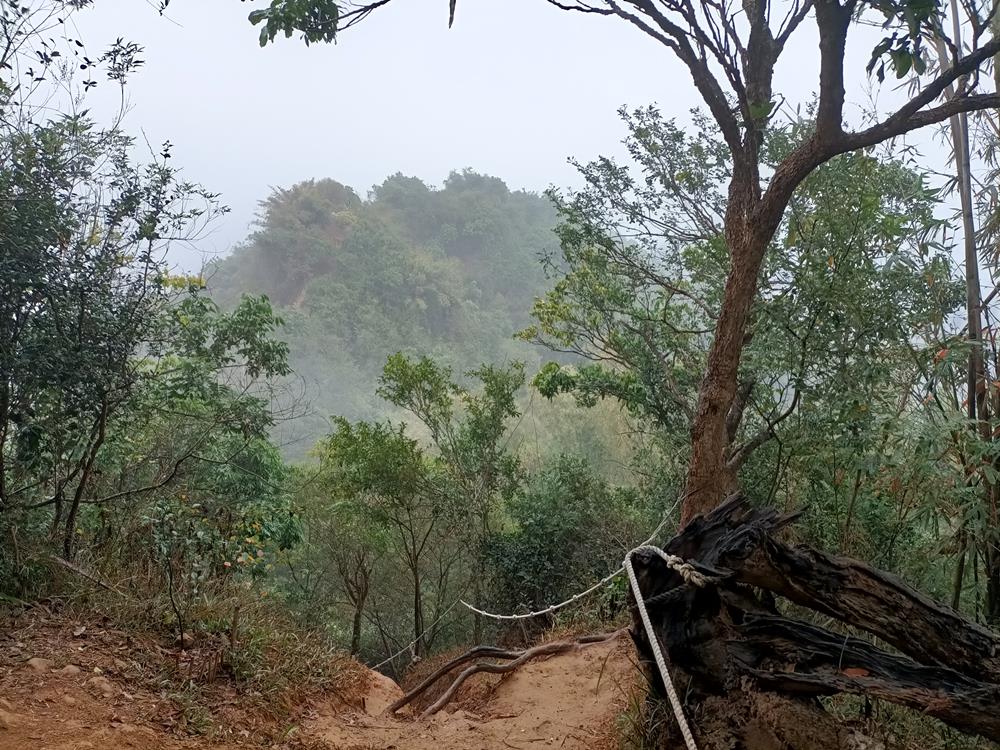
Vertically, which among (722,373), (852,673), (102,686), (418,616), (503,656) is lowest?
(418,616)

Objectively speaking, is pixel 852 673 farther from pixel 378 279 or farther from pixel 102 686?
pixel 378 279

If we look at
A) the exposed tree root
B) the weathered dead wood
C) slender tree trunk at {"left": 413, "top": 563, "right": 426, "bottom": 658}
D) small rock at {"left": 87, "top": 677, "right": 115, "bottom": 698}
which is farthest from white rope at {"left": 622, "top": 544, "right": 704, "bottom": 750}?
slender tree trunk at {"left": 413, "top": 563, "right": 426, "bottom": 658}

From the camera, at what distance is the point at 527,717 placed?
405cm

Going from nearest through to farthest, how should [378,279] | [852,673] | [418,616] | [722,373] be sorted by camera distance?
[852,673]
[722,373]
[418,616]
[378,279]

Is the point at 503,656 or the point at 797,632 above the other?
the point at 797,632

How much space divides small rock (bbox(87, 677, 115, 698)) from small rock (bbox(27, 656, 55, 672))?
204mm

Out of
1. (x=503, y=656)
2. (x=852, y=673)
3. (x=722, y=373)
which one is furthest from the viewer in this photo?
(x=503, y=656)

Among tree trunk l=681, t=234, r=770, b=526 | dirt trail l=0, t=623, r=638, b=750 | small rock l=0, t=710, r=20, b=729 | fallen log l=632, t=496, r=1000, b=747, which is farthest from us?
tree trunk l=681, t=234, r=770, b=526

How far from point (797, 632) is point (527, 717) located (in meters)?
2.18

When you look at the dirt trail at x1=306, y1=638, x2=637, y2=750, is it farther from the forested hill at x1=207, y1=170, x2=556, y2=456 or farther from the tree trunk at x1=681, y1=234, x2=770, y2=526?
the forested hill at x1=207, y1=170, x2=556, y2=456

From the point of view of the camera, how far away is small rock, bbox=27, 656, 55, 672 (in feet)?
10.8

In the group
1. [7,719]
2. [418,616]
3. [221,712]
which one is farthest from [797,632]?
[418,616]

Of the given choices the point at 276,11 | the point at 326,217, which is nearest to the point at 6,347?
the point at 276,11

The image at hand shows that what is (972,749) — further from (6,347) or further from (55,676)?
(6,347)
